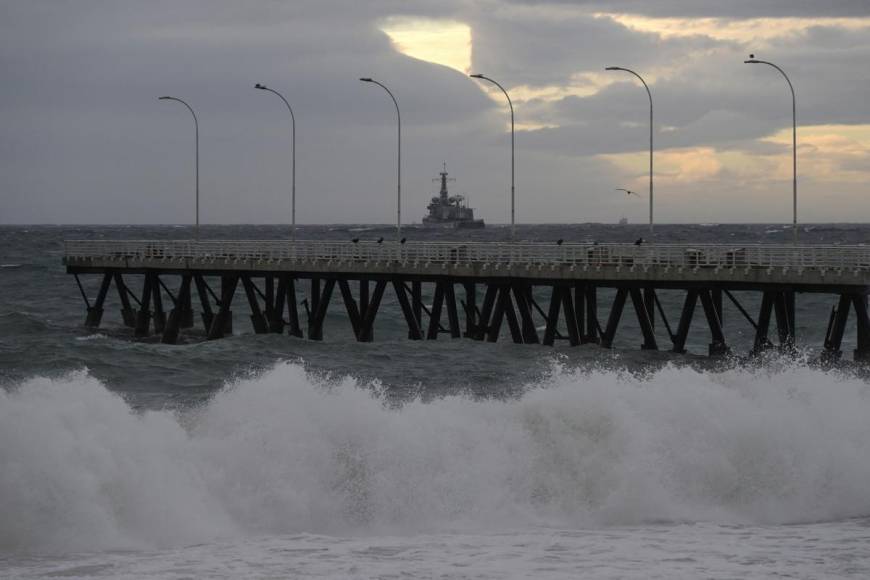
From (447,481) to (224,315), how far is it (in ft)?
96.4

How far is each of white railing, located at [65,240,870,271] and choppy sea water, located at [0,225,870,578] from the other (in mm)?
9044

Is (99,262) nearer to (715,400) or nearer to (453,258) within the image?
(453,258)

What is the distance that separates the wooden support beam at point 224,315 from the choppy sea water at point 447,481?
20007 mm

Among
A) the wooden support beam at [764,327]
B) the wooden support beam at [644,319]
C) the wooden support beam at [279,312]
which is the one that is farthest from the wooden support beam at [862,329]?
the wooden support beam at [279,312]

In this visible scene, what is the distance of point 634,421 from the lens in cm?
2536

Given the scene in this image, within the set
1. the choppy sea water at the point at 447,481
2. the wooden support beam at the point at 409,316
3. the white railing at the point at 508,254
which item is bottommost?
the choppy sea water at the point at 447,481

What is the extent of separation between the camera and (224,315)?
51062mm

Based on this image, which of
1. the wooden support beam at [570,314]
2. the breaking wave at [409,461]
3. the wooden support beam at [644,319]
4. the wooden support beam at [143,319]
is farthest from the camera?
the wooden support beam at [143,319]

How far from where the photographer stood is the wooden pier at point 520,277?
39.1 meters

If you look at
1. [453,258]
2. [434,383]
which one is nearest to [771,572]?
[434,383]

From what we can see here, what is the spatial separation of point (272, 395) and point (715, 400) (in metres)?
8.88

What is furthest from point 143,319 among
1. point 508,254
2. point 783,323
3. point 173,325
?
point 783,323

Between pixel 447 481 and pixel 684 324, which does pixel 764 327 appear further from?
pixel 447 481

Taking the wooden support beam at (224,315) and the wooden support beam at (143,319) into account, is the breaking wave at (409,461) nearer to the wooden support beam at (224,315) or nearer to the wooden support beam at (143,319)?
the wooden support beam at (224,315)
